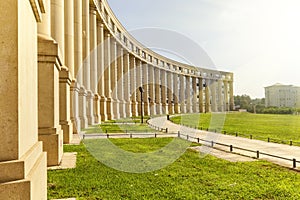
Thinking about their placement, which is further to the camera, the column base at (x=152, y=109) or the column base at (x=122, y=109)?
the column base at (x=152, y=109)

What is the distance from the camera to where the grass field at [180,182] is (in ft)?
25.5

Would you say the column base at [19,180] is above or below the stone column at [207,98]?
below

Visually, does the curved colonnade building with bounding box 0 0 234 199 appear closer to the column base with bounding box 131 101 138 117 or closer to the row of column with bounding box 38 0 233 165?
the row of column with bounding box 38 0 233 165

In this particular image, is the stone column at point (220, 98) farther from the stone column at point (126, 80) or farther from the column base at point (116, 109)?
the column base at point (116, 109)

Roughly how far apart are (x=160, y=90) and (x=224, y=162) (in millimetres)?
79745

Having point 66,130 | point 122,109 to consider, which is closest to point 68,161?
point 66,130

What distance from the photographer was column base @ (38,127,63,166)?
10.5 meters

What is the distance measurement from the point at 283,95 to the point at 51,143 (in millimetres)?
199939

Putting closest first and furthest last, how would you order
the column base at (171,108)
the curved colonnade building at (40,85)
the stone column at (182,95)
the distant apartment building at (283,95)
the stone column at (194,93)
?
1. the curved colonnade building at (40,85)
2. the column base at (171,108)
3. the stone column at (182,95)
4. the stone column at (194,93)
5. the distant apartment building at (283,95)

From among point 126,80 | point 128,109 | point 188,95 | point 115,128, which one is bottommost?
point 115,128

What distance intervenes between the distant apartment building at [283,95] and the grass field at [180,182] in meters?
194

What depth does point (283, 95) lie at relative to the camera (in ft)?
627

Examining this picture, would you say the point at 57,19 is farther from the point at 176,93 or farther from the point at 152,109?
the point at 176,93

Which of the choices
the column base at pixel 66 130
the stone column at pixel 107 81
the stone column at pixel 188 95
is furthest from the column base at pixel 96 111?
the stone column at pixel 188 95
